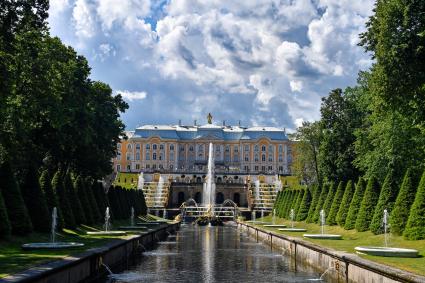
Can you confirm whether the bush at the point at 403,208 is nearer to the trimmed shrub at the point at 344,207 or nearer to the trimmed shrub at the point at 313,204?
the trimmed shrub at the point at 344,207

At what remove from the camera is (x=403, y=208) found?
2689cm

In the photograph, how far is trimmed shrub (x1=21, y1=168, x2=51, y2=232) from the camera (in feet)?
88.2

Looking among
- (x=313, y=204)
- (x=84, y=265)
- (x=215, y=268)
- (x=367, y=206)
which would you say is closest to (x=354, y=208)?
(x=367, y=206)

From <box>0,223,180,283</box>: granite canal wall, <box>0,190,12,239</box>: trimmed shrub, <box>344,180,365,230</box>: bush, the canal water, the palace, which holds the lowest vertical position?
the canal water

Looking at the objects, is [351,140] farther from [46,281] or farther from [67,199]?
[46,281]

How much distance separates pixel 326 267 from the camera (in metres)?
19.8

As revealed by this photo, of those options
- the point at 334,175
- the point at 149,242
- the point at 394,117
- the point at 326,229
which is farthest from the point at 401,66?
the point at 334,175

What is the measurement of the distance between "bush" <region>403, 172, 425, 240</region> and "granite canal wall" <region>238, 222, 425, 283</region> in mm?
4798

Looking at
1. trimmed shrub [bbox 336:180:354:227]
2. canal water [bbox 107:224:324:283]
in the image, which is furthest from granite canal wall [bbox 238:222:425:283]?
trimmed shrub [bbox 336:180:354:227]

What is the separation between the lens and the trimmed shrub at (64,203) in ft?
104

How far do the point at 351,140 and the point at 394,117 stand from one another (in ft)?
56.0

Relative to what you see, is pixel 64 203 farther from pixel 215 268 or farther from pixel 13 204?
pixel 215 268

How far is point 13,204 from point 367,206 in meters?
20.0

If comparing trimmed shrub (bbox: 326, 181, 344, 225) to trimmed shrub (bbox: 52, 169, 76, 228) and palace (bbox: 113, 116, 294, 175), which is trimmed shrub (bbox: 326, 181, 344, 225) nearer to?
trimmed shrub (bbox: 52, 169, 76, 228)
